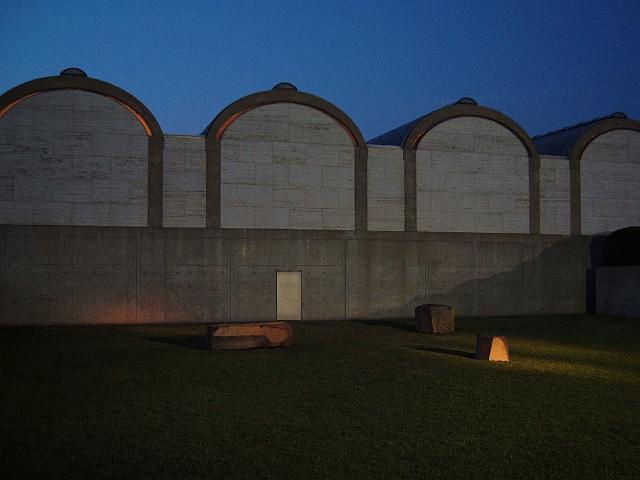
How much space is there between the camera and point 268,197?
2605cm

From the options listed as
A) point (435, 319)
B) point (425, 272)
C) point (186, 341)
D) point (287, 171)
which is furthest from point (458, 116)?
point (186, 341)

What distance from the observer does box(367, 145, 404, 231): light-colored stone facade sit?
89.2 feet

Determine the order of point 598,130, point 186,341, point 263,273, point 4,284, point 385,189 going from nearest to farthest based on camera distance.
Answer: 1. point 186,341
2. point 4,284
3. point 263,273
4. point 385,189
5. point 598,130

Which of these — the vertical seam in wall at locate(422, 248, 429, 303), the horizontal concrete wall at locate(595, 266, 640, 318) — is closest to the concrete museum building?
the vertical seam in wall at locate(422, 248, 429, 303)

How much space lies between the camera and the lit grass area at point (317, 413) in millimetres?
7148

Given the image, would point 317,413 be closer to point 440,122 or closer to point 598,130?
point 440,122

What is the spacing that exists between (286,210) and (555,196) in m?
11.6

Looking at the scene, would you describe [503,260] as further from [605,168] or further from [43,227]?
[43,227]

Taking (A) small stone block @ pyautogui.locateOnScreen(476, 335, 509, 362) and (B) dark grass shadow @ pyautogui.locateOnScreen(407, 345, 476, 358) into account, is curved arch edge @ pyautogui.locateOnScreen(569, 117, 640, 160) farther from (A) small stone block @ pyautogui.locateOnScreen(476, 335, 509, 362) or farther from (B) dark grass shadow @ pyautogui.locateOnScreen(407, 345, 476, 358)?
(A) small stone block @ pyautogui.locateOnScreen(476, 335, 509, 362)

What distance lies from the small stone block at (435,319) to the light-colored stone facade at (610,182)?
11.2 m

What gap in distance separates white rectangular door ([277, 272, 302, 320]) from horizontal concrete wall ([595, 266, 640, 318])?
502 inches

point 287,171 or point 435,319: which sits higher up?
point 287,171

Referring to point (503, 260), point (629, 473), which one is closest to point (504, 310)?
point (503, 260)

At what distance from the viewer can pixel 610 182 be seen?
99.5 ft
